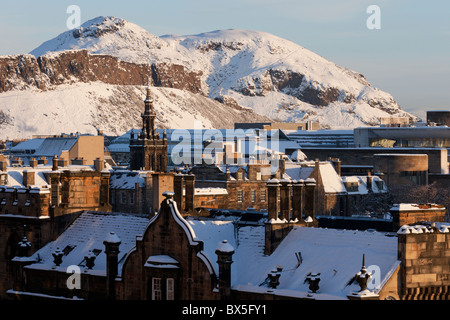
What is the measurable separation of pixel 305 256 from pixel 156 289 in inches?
286

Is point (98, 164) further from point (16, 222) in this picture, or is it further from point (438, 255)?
point (438, 255)

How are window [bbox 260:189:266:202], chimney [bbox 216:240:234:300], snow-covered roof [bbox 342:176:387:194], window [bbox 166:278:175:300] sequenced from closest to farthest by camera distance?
chimney [bbox 216:240:234:300] → window [bbox 166:278:175:300] → window [bbox 260:189:266:202] → snow-covered roof [bbox 342:176:387:194]

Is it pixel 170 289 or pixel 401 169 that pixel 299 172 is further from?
pixel 170 289

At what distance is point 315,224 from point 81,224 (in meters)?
14.4

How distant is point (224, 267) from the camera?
44.6m

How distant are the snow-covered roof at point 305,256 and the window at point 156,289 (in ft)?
8.97

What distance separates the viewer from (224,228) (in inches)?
2016

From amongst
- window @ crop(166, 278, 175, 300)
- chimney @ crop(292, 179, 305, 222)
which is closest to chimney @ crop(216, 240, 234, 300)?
window @ crop(166, 278, 175, 300)

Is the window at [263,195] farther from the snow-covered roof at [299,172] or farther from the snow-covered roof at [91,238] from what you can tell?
the snow-covered roof at [91,238]

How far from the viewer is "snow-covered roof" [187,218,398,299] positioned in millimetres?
43000

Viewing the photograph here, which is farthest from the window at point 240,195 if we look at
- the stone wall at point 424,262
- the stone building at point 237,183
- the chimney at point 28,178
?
the stone wall at point 424,262

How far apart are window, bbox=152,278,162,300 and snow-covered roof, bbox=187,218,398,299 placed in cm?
273

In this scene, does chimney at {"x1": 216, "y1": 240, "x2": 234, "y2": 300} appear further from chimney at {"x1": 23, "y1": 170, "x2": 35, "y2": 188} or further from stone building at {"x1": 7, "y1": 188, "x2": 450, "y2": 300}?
chimney at {"x1": 23, "y1": 170, "x2": 35, "y2": 188}

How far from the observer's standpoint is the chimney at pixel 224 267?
145 ft
